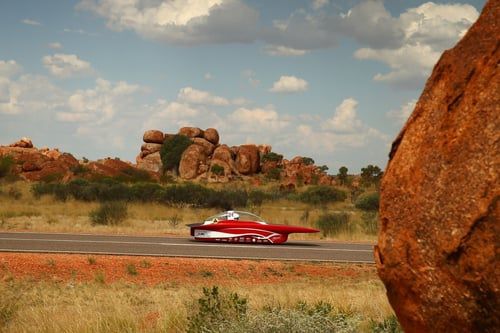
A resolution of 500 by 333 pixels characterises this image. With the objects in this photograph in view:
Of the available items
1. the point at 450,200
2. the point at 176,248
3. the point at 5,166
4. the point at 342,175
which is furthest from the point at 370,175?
the point at 450,200

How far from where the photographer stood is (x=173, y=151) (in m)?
78.6

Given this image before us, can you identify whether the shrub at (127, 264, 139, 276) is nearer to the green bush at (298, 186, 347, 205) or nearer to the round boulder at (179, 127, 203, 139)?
the green bush at (298, 186, 347, 205)

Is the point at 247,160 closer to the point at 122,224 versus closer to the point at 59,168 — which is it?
the point at 59,168

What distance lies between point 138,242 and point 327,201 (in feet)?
99.5

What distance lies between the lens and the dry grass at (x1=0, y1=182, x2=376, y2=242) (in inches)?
1008

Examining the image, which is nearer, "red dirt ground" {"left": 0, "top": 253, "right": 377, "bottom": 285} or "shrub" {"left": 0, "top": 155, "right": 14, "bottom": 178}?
"red dirt ground" {"left": 0, "top": 253, "right": 377, "bottom": 285}

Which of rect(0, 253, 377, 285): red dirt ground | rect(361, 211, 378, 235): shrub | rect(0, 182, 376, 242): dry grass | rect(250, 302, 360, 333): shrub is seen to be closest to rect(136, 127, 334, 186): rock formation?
rect(0, 182, 376, 242): dry grass

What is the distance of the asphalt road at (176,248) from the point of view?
18.3 meters

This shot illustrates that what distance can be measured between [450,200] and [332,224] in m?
24.1

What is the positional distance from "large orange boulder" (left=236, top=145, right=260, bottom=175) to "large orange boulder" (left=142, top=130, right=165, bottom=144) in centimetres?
1022

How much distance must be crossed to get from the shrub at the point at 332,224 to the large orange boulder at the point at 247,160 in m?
47.8

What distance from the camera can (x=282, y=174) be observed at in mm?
80812

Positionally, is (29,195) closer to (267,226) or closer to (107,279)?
(267,226)

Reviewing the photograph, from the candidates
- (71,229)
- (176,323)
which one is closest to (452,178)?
(176,323)
